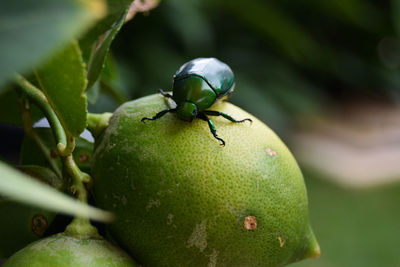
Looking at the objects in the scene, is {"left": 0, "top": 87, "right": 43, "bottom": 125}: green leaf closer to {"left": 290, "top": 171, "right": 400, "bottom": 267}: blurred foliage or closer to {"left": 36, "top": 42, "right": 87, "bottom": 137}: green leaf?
{"left": 36, "top": 42, "right": 87, "bottom": 137}: green leaf

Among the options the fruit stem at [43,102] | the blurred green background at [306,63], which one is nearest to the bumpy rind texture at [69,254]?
the fruit stem at [43,102]

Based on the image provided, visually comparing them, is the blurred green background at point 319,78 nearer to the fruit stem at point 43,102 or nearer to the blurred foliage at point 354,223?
Result: the blurred foliage at point 354,223

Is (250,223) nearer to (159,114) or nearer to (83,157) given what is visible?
(159,114)

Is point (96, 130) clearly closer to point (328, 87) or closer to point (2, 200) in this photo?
point (2, 200)

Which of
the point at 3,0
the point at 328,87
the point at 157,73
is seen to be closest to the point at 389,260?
the point at 157,73

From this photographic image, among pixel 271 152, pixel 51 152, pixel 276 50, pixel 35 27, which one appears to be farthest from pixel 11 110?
pixel 276 50
